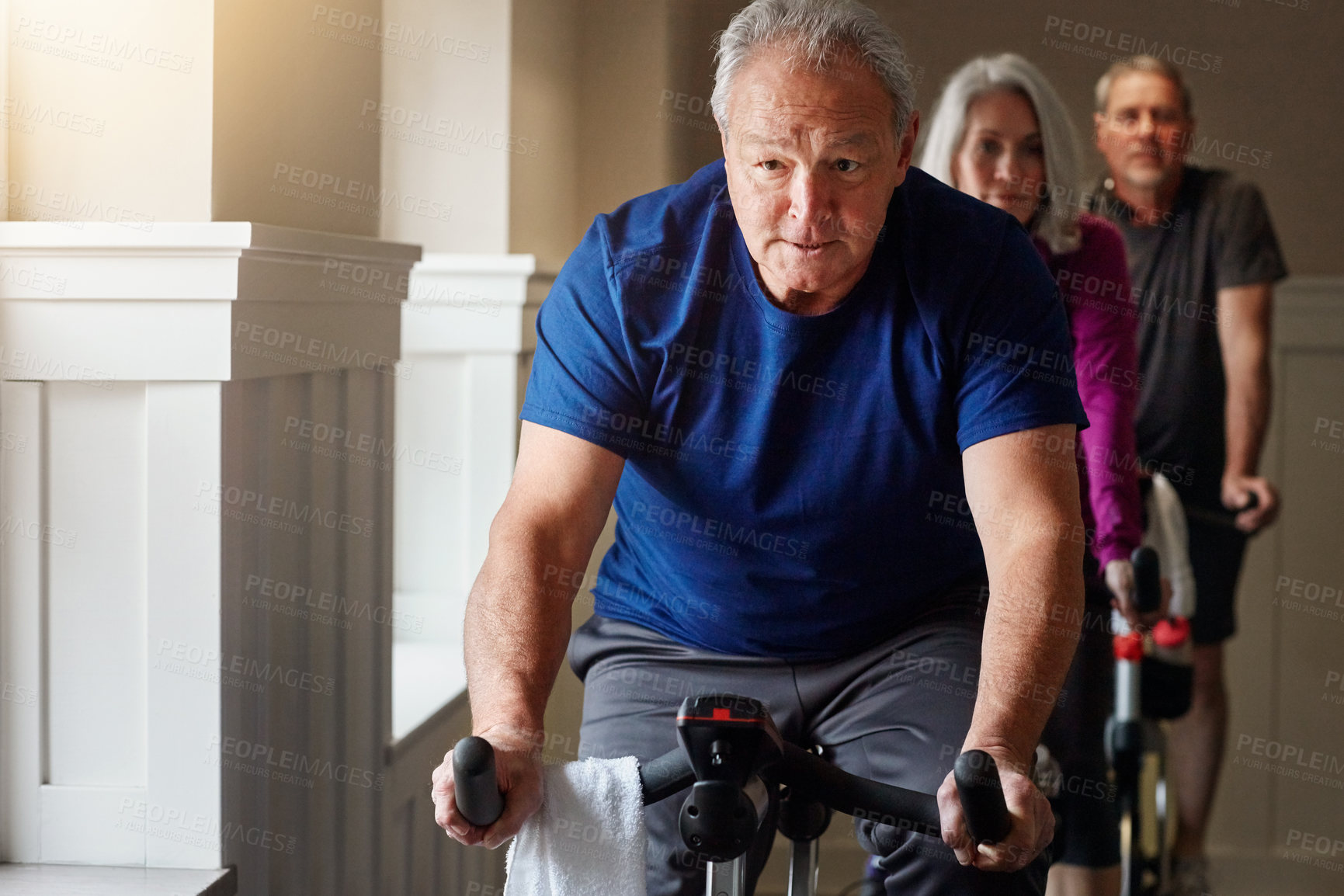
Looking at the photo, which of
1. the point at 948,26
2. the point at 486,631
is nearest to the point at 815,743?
the point at 486,631

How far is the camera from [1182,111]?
283cm

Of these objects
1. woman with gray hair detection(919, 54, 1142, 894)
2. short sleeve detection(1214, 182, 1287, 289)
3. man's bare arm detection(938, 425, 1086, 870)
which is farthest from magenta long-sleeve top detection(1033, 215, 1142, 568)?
short sleeve detection(1214, 182, 1287, 289)

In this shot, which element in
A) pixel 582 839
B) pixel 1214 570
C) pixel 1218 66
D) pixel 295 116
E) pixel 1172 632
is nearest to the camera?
pixel 582 839

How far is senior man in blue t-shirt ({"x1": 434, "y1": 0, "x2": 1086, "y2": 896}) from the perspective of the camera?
1.31m

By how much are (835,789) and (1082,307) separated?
1.25 meters

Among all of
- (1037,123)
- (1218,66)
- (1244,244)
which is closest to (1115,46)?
(1218,66)

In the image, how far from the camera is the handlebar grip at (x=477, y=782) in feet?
3.08

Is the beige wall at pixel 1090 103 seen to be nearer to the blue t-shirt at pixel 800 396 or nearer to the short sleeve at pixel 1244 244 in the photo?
the short sleeve at pixel 1244 244

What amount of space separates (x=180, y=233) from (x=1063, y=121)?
56.0 inches

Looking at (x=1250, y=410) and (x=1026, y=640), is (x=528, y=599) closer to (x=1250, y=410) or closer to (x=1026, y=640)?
(x=1026, y=640)

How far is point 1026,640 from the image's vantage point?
125 centimetres

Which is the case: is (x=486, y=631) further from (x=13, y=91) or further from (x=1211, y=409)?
(x=1211, y=409)

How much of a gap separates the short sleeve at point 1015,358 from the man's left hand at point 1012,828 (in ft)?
1.42

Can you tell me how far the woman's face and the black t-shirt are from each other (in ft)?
2.92
